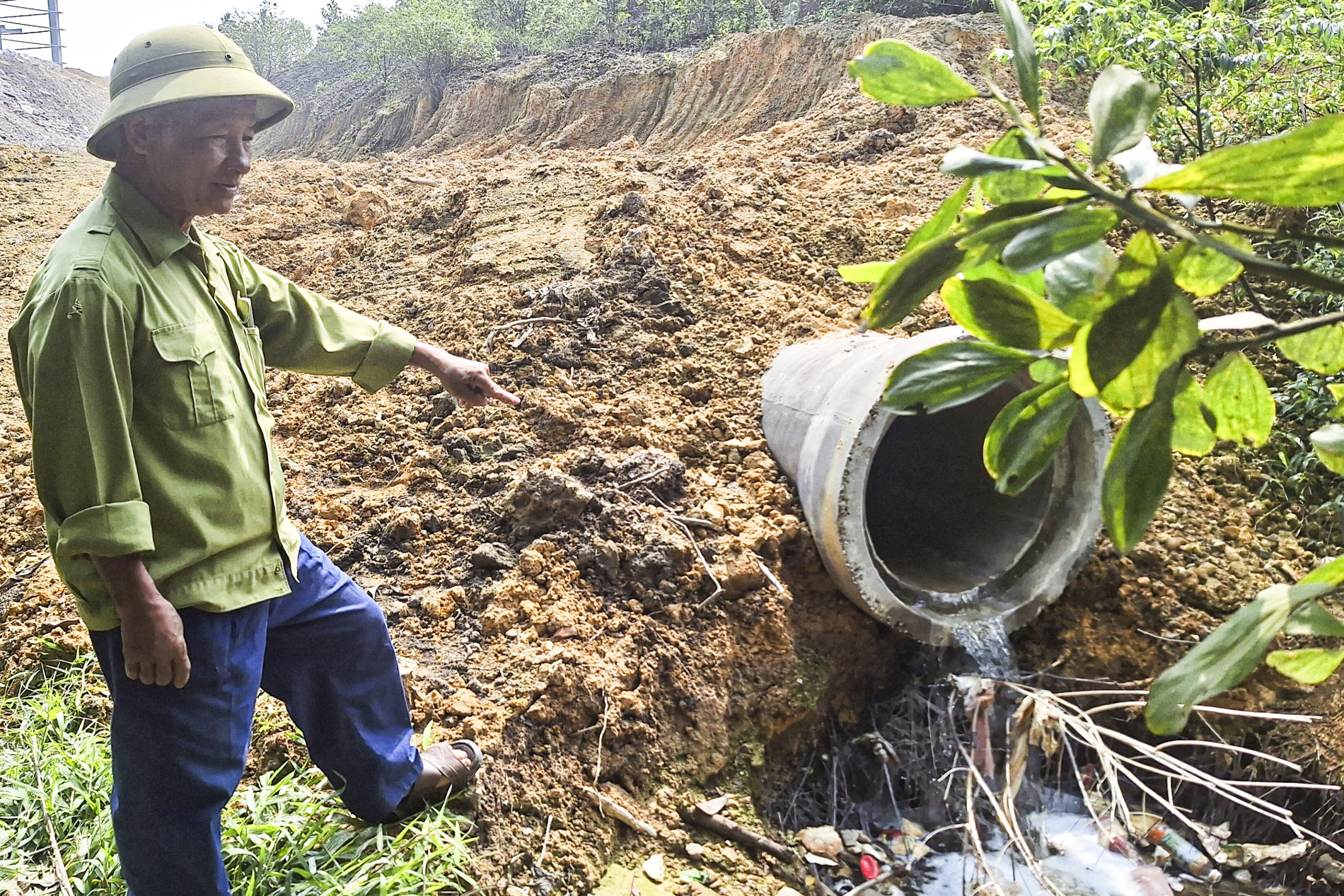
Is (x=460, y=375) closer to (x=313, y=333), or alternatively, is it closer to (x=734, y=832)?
(x=313, y=333)

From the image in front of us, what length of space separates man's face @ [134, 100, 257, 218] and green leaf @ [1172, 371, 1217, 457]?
1.68 metres

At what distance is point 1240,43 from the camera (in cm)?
428

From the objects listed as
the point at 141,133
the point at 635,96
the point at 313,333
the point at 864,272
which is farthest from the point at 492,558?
the point at 635,96

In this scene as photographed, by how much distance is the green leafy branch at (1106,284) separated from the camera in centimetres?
65

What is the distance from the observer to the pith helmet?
185 cm

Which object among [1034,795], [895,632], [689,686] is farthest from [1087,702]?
[689,686]

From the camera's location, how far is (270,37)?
61.7ft

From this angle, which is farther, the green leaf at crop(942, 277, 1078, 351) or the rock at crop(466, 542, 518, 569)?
the rock at crop(466, 542, 518, 569)

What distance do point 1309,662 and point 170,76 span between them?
2028 mm

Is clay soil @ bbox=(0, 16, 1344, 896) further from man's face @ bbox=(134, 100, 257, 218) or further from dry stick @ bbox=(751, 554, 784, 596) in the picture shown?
man's face @ bbox=(134, 100, 257, 218)

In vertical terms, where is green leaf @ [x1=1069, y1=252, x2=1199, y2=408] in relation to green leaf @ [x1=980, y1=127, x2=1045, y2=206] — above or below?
below

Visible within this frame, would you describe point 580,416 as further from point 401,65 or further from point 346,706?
point 401,65

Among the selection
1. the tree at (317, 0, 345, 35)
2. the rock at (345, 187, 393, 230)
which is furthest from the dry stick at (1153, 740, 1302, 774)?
the tree at (317, 0, 345, 35)

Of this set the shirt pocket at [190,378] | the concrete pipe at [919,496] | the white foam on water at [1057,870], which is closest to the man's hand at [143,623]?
the shirt pocket at [190,378]
